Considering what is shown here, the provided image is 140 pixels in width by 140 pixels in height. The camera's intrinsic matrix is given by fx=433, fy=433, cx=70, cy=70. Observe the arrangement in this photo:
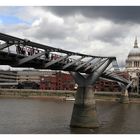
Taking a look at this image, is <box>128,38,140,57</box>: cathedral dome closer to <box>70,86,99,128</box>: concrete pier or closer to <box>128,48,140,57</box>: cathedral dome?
<box>128,48,140,57</box>: cathedral dome

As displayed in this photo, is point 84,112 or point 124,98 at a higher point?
point 84,112

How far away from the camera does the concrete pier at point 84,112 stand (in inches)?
1774

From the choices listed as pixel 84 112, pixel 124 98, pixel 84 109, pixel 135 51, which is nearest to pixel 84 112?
pixel 84 112

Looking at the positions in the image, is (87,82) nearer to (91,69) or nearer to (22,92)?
(91,69)

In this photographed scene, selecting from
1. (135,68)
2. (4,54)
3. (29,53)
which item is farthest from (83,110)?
(135,68)

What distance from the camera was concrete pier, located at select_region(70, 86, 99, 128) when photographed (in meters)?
45.1

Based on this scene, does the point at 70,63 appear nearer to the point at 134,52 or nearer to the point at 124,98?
the point at 124,98

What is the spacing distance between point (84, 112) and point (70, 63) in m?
5.83

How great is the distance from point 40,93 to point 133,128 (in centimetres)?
9328

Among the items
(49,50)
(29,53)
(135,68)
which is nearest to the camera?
(29,53)

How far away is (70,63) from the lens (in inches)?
1702

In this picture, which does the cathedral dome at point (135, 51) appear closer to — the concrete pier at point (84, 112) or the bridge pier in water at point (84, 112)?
the bridge pier in water at point (84, 112)

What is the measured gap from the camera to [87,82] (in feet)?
161

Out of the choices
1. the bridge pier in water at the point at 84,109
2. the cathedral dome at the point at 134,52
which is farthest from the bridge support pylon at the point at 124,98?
the bridge pier in water at the point at 84,109
